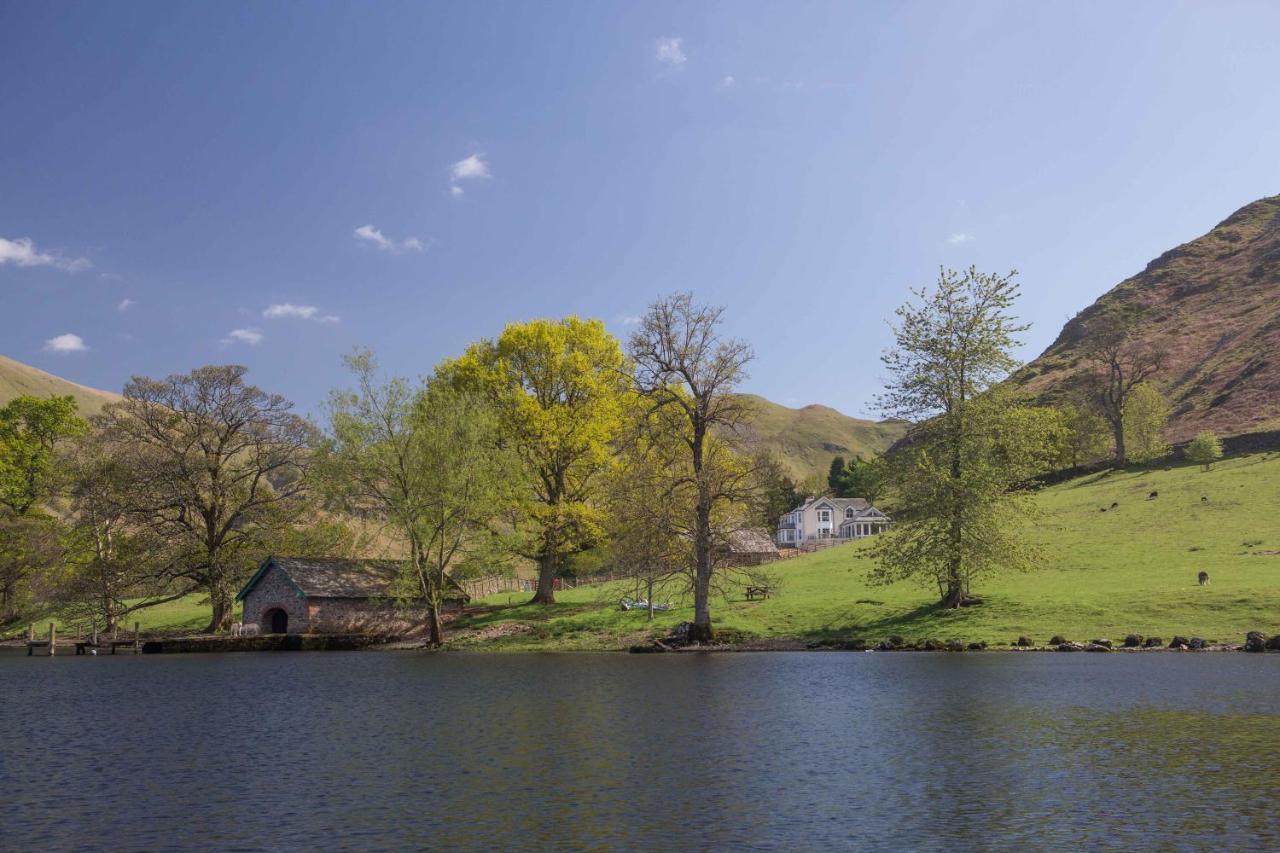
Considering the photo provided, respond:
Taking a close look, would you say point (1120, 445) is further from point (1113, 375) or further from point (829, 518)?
point (829, 518)

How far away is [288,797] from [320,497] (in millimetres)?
53432

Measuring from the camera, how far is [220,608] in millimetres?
73062

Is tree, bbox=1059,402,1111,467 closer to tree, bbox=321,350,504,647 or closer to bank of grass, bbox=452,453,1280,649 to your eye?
bank of grass, bbox=452,453,1280,649

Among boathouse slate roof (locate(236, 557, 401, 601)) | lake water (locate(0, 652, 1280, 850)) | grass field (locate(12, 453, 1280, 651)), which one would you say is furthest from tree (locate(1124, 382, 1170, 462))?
boathouse slate roof (locate(236, 557, 401, 601))

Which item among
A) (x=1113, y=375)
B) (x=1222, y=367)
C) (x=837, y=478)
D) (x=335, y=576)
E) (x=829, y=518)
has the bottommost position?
(x=335, y=576)

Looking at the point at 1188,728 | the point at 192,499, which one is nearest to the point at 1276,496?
the point at 1188,728

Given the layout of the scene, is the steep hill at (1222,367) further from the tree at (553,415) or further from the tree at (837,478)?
the tree at (553,415)

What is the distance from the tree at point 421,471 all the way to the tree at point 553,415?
13.9ft

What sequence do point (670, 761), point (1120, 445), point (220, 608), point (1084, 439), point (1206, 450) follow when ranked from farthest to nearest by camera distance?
point (1084, 439), point (1120, 445), point (1206, 450), point (220, 608), point (670, 761)

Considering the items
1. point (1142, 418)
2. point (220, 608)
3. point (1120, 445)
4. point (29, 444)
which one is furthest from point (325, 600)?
point (1142, 418)

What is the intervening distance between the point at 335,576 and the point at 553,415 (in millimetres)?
20847

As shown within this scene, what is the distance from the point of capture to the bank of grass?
48.6 m

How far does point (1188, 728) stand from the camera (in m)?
24.0

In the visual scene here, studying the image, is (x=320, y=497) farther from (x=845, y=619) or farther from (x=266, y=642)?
(x=845, y=619)
